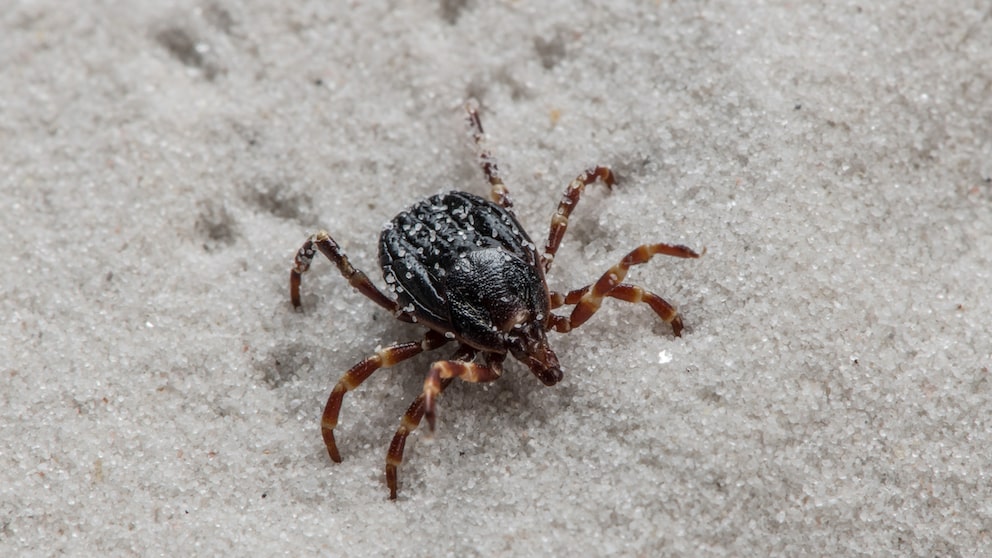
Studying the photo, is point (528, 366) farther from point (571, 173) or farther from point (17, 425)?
point (17, 425)

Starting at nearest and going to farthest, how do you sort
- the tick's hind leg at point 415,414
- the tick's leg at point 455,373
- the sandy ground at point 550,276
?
1. the tick's leg at point 455,373
2. the tick's hind leg at point 415,414
3. the sandy ground at point 550,276

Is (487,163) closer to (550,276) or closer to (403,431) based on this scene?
(550,276)

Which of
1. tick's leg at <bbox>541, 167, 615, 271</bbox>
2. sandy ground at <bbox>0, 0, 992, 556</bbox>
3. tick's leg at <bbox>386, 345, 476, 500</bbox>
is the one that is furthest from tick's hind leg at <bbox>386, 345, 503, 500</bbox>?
tick's leg at <bbox>541, 167, 615, 271</bbox>

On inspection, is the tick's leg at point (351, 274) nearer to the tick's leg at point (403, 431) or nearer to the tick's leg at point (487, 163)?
the tick's leg at point (403, 431)

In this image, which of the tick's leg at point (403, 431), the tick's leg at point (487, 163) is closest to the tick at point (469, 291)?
the tick's leg at point (403, 431)

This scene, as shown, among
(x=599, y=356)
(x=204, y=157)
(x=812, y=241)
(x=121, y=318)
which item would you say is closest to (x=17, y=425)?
(x=121, y=318)

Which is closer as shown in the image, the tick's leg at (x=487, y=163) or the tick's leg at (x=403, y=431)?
the tick's leg at (x=403, y=431)

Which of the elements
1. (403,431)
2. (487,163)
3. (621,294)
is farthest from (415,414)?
(487,163)
